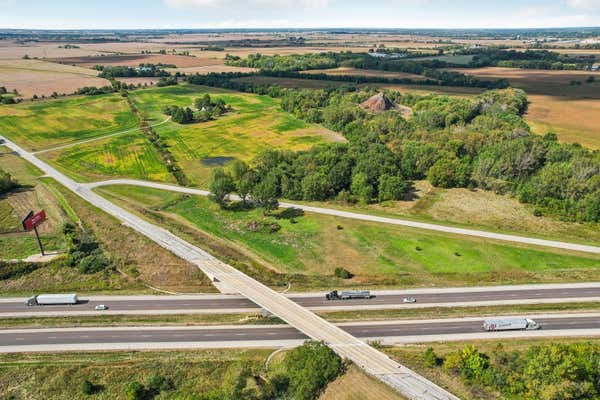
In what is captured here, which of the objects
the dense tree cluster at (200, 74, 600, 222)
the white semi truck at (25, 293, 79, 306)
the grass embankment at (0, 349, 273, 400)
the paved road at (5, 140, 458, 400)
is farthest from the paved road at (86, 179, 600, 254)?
the white semi truck at (25, 293, 79, 306)

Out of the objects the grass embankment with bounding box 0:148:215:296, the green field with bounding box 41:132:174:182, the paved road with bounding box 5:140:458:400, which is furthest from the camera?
the green field with bounding box 41:132:174:182

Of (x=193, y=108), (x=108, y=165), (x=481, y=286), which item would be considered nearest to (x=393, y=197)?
(x=481, y=286)

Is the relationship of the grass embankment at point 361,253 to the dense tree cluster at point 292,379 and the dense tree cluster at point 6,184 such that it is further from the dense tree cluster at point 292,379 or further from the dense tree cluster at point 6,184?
the dense tree cluster at point 6,184

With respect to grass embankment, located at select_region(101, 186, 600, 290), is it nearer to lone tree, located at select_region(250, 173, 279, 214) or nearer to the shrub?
lone tree, located at select_region(250, 173, 279, 214)

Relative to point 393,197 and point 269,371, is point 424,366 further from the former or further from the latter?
point 393,197

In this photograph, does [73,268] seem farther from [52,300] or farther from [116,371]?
[116,371]

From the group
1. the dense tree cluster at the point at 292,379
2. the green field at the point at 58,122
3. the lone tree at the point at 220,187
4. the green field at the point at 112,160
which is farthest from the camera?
the green field at the point at 58,122

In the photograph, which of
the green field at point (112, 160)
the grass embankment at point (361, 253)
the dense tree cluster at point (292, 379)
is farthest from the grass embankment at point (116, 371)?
the green field at point (112, 160)
